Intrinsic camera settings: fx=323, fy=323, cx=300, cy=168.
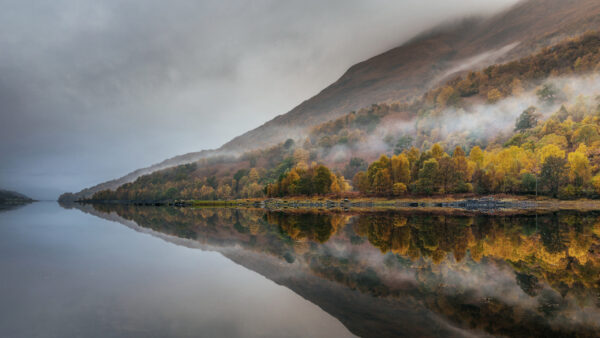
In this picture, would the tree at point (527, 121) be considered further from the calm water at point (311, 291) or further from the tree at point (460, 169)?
the calm water at point (311, 291)

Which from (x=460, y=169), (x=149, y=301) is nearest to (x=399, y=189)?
(x=460, y=169)

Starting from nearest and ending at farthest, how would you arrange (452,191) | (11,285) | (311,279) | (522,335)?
(522,335) → (11,285) → (311,279) → (452,191)

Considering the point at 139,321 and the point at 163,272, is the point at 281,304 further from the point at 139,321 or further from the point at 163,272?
the point at 163,272

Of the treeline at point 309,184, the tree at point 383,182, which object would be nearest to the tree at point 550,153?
the tree at point 383,182

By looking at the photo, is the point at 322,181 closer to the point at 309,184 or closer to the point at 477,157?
the point at 309,184

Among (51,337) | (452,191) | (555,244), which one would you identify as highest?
(51,337)

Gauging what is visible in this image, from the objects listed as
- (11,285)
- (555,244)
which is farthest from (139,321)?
(555,244)

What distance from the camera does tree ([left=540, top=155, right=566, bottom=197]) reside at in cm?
7644

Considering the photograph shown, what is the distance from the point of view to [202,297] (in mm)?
10000

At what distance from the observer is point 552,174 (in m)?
76.7

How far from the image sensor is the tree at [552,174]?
76438mm

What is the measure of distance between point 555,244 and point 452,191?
78723 millimetres

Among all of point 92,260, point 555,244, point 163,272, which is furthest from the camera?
point 555,244

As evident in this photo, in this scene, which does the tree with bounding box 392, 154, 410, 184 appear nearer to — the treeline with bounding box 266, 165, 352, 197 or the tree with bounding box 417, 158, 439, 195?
the tree with bounding box 417, 158, 439, 195
